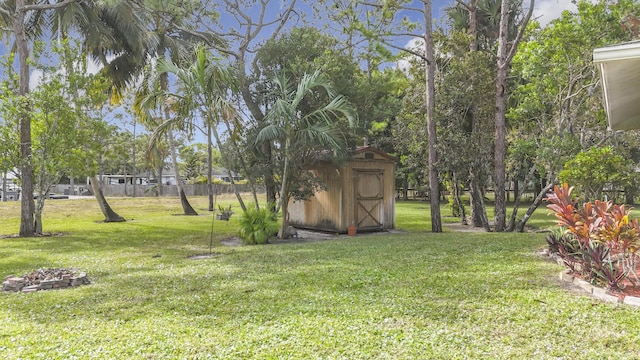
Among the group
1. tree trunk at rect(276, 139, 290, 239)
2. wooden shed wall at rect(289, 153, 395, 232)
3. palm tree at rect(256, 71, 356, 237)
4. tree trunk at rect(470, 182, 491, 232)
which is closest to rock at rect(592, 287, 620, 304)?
palm tree at rect(256, 71, 356, 237)

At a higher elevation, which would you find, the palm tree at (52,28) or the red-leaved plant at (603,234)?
the palm tree at (52,28)

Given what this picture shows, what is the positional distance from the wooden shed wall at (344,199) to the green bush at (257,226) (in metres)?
2.10

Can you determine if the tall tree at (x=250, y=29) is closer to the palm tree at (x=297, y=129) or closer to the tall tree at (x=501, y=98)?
the palm tree at (x=297, y=129)

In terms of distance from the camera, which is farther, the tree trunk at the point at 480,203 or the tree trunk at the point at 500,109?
the tree trunk at the point at 480,203

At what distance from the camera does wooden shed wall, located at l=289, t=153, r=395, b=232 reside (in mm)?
12086

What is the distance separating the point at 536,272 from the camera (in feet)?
18.0

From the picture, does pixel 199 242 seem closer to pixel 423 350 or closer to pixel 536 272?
pixel 536 272

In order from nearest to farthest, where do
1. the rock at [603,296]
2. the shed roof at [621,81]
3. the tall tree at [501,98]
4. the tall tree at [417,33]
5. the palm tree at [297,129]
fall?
the shed roof at [621,81]
the rock at [603,296]
the palm tree at [297,129]
the tall tree at [501,98]
the tall tree at [417,33]

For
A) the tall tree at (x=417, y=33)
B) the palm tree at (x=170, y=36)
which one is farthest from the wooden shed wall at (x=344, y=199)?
the palm tree at (x=170, y=36)

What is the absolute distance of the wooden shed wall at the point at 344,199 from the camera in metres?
12.1

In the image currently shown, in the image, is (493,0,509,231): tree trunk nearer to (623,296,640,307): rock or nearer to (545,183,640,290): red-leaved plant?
(545,183,640,290): red-leaved plant

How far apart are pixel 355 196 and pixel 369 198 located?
1.67ft

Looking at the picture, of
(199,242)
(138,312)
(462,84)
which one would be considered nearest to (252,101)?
(199,242)

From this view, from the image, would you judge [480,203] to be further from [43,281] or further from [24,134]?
[24,134]
